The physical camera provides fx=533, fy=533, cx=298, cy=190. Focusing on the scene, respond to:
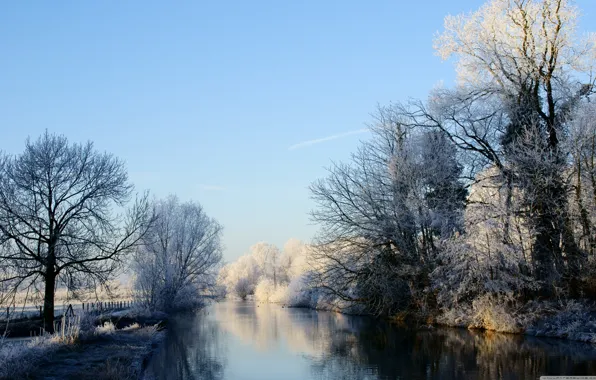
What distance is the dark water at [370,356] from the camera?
14.5 meters

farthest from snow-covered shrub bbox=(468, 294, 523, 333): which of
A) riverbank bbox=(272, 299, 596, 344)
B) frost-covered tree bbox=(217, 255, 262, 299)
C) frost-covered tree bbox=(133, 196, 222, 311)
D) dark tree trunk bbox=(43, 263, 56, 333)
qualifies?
frost-covered tree bbox=(217, 255, 262, 299)

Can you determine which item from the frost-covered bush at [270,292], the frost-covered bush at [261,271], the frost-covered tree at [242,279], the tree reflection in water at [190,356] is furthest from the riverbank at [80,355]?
the frost-covered tree at [242,279]

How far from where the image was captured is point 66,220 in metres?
21.8

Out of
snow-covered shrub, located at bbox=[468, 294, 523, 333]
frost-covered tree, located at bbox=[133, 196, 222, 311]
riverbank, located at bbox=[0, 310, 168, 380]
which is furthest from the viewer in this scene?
frost-covered tree, located at bbox=[133, 196, 222, 311]

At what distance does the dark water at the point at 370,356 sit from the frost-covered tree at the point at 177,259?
12352mm

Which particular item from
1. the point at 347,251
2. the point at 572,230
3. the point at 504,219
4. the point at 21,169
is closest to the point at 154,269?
the point at 347,251

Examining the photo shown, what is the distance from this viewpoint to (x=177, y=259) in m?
45.2

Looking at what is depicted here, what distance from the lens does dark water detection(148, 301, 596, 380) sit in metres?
14.5

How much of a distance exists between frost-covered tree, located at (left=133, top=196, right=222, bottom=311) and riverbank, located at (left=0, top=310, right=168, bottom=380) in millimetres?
16581

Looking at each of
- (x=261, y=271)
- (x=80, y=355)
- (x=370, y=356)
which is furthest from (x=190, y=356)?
(x=261, y=271)

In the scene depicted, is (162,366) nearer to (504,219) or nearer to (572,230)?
(504,219)

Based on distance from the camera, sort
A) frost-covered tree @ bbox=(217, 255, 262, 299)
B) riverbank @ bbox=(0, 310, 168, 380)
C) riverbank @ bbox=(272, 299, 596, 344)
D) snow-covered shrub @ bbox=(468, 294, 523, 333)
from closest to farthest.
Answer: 1. riverbank @ bbox=(0, 310, 168, 380)
2. riverbank @ bbox=(272, 299, 596, 344)
3. snow-covered shrub @ bbox=(468, 294, 523, 333)
4. frost-covered tree @ bbox=(217, 255, 262, 299)

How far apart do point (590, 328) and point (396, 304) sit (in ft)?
40.9

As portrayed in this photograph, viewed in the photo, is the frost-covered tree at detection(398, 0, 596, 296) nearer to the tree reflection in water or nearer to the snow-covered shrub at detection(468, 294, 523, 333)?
the snow-covered shrub at detection(468, 294, 523, 333)
